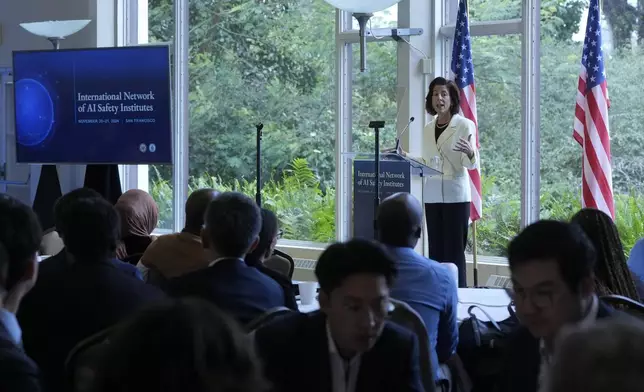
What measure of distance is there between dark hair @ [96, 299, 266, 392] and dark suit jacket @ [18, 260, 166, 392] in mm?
1833

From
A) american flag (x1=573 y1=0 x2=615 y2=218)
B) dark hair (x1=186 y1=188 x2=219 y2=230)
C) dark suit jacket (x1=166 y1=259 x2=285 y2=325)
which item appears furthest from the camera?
american flag (x1=573 y1=0 x2=615 y2=218)

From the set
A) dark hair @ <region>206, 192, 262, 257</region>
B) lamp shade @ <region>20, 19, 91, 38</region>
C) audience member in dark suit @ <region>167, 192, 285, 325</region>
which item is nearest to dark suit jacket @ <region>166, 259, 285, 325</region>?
audience member in dark suit @ <region>167, 192, 285, 325</region>

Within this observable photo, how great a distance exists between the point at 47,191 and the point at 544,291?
7.76 m

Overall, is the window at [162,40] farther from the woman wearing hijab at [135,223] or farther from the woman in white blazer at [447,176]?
the woman wearing hijab at [135,223]

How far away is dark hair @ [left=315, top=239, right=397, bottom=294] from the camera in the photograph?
2459mm

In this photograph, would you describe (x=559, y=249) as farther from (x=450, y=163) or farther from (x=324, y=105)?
(x=324, y=105)

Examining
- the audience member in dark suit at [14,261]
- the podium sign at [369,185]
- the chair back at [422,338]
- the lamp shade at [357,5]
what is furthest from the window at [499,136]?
the audience member in dark suit at [14,261]

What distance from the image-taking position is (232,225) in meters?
3.35

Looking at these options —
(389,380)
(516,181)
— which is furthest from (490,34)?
(389,380)

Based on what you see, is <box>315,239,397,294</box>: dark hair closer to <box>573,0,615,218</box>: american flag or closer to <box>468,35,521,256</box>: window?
<box>573,0,615,218</box>: american flag

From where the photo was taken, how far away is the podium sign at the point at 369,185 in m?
7.16

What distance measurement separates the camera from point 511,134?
313 inches

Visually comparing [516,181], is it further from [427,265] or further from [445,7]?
[427,265]

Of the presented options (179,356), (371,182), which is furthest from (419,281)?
(371,182)
